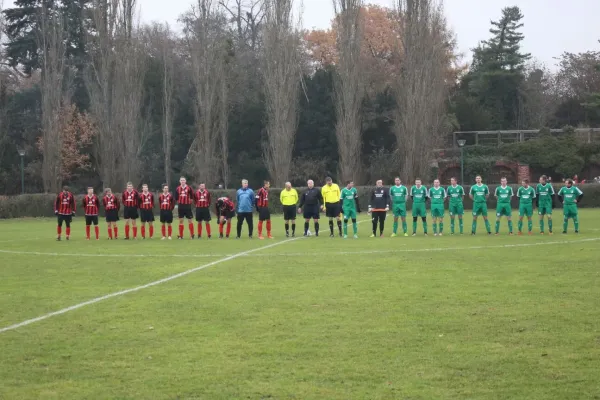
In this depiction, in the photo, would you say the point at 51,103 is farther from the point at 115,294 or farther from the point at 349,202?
the point at 115,294

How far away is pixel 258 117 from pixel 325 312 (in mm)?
50181

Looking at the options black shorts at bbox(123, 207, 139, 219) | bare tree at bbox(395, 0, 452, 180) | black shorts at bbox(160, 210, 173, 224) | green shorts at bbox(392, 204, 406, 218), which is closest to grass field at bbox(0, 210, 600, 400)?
green shorts at bbox(392, 204, 406, 218)

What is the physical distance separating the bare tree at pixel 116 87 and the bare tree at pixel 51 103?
241cm

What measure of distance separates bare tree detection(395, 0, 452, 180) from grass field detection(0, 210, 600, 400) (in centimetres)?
3278

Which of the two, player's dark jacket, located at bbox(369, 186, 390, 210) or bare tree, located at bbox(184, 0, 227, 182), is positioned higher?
bare tree, located at bbox(184, 0, 227, 182)

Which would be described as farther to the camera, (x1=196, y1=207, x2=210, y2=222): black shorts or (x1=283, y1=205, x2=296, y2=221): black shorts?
(x1=196, y1=207, x2=210, y2=222): black shorts

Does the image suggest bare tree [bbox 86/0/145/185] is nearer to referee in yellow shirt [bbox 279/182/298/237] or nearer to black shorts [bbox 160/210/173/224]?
black shorts [bbox 160/210/173/224]

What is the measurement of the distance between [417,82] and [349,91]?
14.3ft

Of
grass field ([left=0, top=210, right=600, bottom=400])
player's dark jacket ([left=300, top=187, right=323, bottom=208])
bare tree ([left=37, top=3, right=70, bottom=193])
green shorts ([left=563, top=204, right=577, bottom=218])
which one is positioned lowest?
grass field ([left=0, top=210, right=600, bottom=400])

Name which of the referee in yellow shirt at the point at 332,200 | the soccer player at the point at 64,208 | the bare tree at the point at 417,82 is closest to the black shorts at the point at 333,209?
the referee in yellow shirt at the point at 332,200

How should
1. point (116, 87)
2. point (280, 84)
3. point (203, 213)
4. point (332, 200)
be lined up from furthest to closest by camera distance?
point (280, 84) < point (116, 87) < point (203, 213) < point (332, 200)

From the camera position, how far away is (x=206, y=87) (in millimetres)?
52781

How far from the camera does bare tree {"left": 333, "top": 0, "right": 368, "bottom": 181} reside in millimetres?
52125

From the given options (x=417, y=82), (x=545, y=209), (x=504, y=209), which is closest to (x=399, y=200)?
(x=504, y=209)
